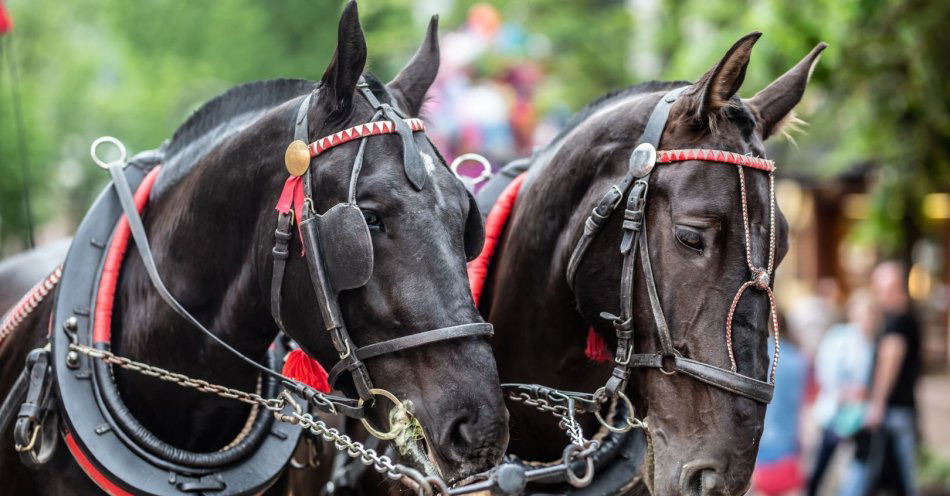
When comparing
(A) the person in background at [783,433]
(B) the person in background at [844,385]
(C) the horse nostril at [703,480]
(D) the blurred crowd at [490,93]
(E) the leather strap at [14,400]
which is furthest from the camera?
(D) the blurred crowd at [490,93]

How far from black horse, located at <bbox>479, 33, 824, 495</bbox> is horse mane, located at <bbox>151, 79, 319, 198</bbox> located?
0.85 meters

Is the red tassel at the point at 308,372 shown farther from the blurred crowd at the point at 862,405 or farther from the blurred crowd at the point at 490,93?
the blurred crowd at the point at 490,93

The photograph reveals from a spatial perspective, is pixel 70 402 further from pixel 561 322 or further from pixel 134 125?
pixel 134 125

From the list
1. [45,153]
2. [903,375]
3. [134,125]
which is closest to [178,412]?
[903,375]

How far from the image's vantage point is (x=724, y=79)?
8.77 feet

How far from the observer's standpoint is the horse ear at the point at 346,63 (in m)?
2.44

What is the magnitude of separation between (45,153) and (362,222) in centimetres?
1247

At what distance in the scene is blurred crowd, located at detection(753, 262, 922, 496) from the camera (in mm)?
7164

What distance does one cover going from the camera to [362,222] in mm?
2371

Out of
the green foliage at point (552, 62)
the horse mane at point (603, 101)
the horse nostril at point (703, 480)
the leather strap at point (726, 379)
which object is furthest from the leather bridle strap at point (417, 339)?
the green foliage at point (552, 62)

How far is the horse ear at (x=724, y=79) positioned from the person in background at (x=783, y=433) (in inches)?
182

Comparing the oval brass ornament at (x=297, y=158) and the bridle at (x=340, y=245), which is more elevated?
the oval brass ornament at (x=297, y=158)

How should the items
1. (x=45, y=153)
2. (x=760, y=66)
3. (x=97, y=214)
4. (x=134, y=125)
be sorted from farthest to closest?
(x=134, y=125)
(x=45, y=153)
(x=760, y=66)
(x=97, y=214)

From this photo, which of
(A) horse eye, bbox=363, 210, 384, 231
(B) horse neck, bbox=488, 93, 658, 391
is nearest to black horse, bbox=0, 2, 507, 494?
(A) horse eye, bbox=363, 210, 384, 231
